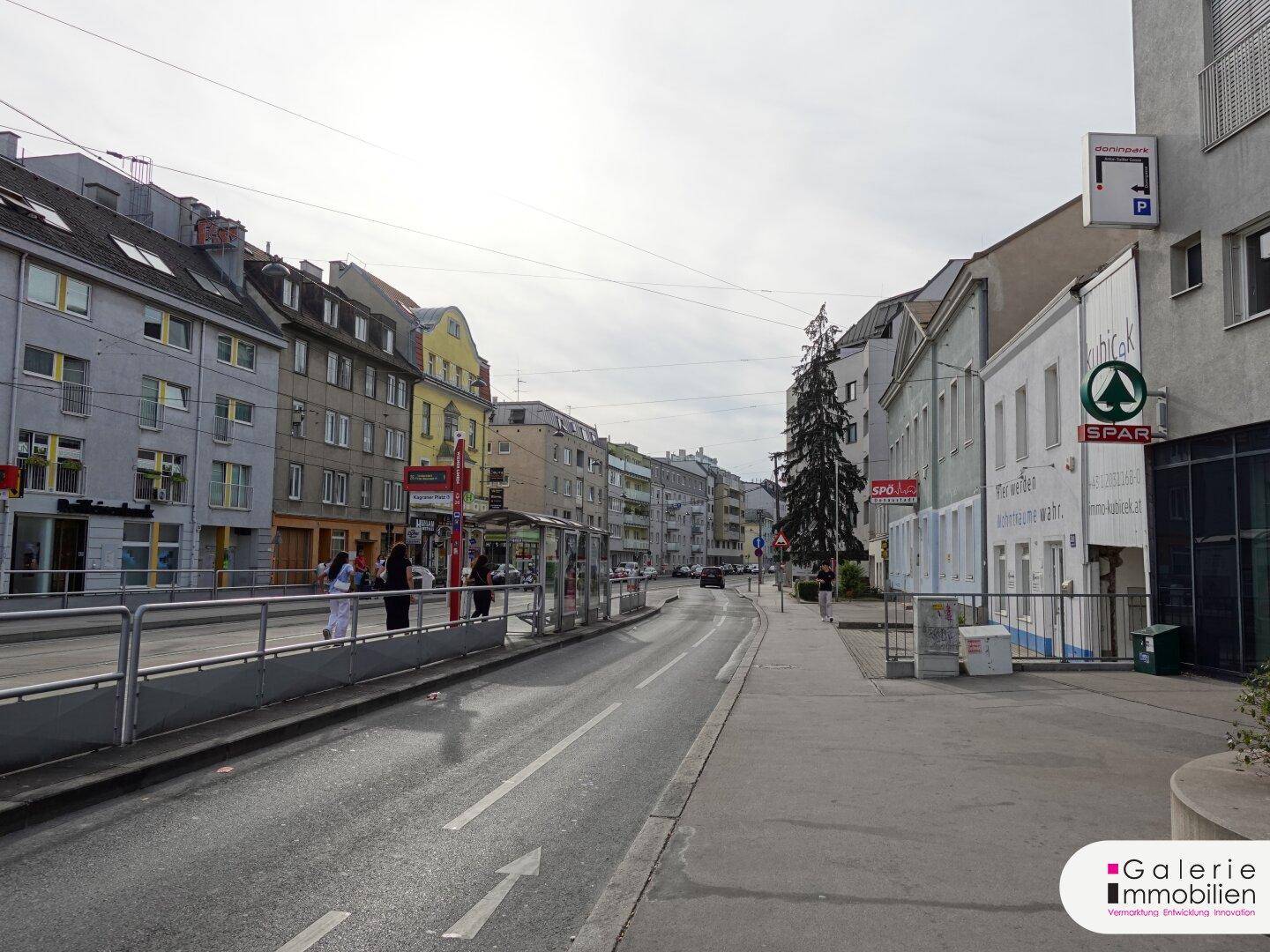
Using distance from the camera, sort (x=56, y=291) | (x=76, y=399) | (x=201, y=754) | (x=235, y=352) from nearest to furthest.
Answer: (x=201, y=754) < (x=56, y=291) < (x=76, y=399) < (x=235, y=352)

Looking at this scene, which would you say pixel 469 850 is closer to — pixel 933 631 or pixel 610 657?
pixel 933 631

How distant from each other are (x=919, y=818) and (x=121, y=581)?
2950 centimetres

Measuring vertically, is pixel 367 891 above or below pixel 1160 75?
below

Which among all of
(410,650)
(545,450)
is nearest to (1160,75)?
(410,650)

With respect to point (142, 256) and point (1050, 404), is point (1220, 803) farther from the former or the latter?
point (142, 256)

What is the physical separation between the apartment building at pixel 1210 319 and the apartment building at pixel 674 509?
10707 cm

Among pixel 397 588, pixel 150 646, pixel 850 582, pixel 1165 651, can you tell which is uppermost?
pixel 397 588

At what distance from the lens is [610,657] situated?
59.2 feet

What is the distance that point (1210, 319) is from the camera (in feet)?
42.1

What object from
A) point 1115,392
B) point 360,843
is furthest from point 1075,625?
point 360,843

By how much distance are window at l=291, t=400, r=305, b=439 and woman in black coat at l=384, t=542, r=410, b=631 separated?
2870 centimetres

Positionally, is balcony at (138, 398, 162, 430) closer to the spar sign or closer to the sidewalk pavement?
the spar sign

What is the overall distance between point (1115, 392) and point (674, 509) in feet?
380

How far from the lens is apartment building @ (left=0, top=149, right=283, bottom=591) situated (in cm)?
2897
